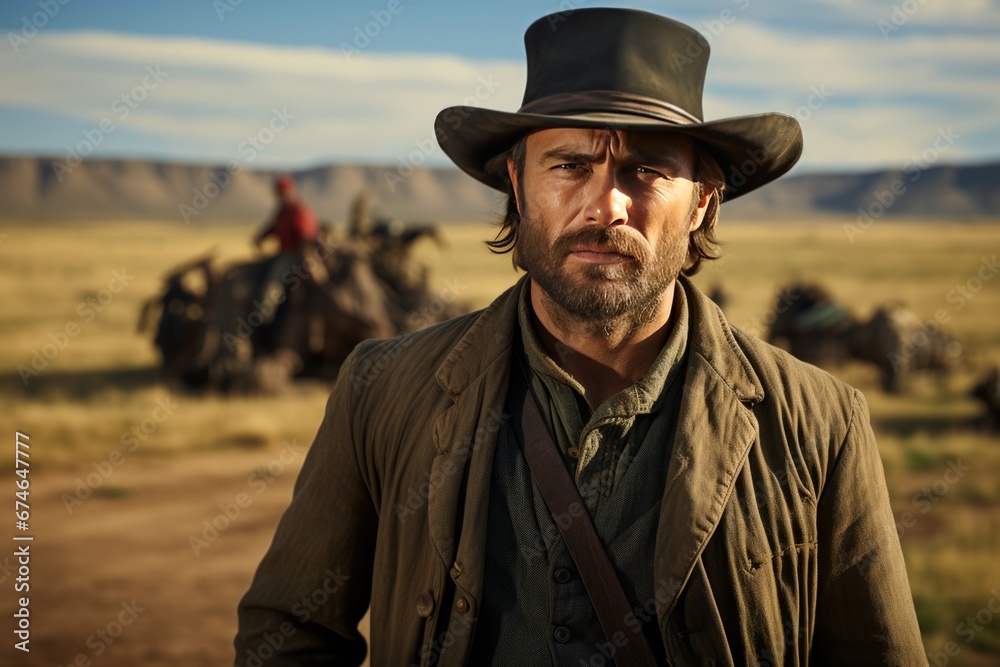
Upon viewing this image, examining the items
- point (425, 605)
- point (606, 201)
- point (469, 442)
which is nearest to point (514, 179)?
point (606, 201)

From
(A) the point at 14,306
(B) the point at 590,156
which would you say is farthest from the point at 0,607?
(A) the point at 14,306

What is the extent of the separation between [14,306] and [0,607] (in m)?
21.2

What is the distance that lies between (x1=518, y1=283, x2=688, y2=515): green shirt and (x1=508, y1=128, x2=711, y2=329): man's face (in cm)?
14

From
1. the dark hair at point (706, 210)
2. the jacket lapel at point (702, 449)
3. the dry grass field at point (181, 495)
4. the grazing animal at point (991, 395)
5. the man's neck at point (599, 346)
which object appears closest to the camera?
the jacket lapel at point (702, 449)

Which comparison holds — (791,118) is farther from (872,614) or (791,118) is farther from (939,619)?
(939,619)

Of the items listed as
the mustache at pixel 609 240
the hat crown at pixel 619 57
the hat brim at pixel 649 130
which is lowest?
the mustache at pixel 609 240

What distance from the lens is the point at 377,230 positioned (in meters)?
15.1

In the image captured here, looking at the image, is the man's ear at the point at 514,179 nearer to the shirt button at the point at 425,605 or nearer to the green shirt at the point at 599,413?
the green shirt at the point at 599,413

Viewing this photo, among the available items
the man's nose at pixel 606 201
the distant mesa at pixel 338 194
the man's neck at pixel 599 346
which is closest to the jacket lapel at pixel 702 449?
the man's neck at pixel 599 346

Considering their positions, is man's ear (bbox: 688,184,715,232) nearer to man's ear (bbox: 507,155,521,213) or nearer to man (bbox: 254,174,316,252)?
man's ear (bbox: 507,155,521,213)

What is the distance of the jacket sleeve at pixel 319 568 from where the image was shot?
2.29 m

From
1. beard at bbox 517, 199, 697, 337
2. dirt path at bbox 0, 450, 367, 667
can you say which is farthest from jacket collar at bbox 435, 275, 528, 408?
dirt path at bbox 0, 450, 367, 667

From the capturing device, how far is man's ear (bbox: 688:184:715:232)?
8.55 ft

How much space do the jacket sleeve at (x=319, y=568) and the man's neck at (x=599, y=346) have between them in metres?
0.57
